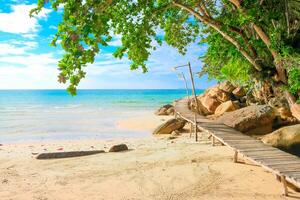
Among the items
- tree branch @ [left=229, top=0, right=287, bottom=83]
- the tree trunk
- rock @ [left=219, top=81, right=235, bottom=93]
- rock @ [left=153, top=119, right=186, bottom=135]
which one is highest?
tree branch @ [left=229, top=0, right=287, bottom=83]

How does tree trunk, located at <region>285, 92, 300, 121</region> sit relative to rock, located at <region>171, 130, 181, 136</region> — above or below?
above

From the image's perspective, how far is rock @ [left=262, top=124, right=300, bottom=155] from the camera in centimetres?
963

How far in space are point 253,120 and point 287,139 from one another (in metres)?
4.59

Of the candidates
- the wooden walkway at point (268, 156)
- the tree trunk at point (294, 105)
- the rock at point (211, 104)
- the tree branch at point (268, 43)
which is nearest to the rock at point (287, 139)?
the wooden walkway at point (268, 156)

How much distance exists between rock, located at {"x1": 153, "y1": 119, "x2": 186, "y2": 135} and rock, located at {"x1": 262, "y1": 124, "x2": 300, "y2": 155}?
27.5 ft

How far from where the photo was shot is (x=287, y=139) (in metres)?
9.82

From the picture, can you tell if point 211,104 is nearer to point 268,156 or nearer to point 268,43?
point 268,156

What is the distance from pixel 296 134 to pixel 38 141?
486 inches

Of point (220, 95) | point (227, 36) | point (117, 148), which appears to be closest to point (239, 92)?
point (220, 95)

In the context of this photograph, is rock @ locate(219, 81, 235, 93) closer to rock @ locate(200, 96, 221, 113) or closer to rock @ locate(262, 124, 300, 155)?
rock @ locate(200, 96, 221, 113)

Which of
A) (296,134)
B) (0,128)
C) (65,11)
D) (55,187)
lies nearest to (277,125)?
(296,134)

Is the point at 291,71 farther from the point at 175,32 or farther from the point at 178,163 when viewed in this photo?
the point at 175,32

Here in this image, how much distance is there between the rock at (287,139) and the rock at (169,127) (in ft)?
27.5

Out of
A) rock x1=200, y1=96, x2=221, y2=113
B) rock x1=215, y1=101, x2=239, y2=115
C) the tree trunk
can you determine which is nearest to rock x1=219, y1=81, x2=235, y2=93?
rock x1=200, y1=96, x2=221, y2=113
